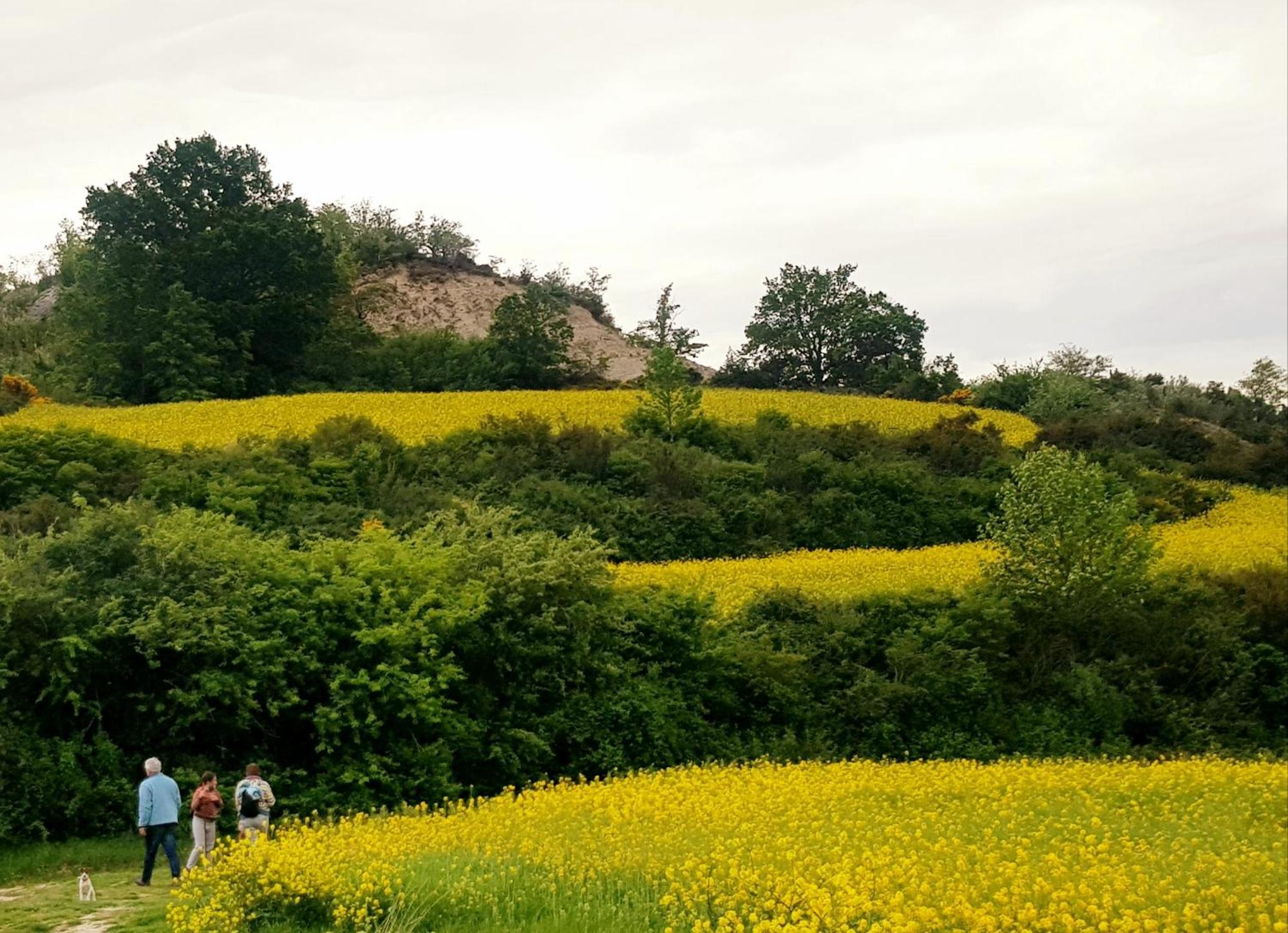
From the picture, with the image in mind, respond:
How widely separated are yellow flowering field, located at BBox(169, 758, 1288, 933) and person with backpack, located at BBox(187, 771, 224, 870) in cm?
104

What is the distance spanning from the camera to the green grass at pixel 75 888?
11867 millimetres

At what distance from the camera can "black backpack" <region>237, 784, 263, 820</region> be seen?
14.2 metres

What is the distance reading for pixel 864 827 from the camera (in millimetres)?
13883

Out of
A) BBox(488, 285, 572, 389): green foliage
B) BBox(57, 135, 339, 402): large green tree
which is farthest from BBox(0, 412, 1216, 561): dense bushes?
BBox(57, 135, 339, 402): large green tree

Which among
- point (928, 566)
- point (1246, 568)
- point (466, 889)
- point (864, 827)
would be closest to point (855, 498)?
point (928, 566)

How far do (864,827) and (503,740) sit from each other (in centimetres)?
848

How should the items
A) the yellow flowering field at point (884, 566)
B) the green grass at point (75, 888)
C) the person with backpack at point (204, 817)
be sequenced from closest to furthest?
the green grass at point (75, 888), the person with backpack at point (204, 817), the yellow flowering field at point (884, 566)

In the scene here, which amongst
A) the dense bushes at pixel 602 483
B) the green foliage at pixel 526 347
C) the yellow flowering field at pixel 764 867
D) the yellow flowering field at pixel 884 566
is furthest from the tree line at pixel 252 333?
the yellow flowering field at pixel 764 867

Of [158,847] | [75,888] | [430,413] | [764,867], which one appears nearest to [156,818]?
[158,847]

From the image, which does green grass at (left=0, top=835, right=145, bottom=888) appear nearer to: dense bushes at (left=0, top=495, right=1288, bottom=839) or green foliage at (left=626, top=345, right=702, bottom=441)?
dense bushes at (left=0, top=495, right=1288, bottom=839)

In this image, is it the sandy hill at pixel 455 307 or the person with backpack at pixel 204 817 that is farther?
the sandy hill at pixel 455 307

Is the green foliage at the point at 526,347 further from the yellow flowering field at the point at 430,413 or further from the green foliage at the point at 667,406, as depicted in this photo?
the green foliage at the point at 667,406

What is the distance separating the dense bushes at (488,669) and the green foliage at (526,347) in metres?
30.5

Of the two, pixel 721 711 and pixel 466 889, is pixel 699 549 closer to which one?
pixel 721 711
